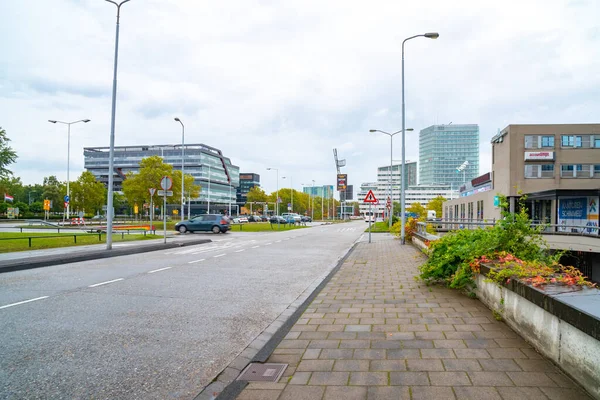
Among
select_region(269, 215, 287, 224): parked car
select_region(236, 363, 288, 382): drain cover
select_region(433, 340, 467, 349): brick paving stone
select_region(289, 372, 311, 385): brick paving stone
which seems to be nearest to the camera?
select_region(289, 372, 311, 385): brick paving stone

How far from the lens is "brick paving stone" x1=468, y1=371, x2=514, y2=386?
3.38 m

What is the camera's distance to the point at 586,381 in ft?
10.5

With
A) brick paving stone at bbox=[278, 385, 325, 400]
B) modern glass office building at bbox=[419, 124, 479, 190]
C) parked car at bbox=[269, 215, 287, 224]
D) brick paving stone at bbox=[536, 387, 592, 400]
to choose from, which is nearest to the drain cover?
brick paving stone at bbox=[278, 385, 325, 400]

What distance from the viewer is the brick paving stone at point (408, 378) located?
11.3 ft

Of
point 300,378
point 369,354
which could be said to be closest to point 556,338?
point 369,354

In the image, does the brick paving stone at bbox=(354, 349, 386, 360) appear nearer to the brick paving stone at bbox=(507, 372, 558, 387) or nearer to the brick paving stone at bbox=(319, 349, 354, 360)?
the brick paving stone at bbox=(319, 349, 354, 360)

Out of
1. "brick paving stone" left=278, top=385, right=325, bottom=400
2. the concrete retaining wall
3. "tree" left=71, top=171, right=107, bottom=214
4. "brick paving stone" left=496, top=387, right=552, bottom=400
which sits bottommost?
"brick paving stone" left=278, top=385, right=325, bottom=400

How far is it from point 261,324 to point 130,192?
4881cm

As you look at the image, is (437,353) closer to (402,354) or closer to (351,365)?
(402,354)

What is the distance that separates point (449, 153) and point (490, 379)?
7416 inches

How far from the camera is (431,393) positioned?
323 cm

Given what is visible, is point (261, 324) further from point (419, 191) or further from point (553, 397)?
point (419, 191)

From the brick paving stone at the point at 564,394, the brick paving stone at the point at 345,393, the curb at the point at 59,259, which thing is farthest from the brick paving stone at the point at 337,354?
the curb at the point at 59,259

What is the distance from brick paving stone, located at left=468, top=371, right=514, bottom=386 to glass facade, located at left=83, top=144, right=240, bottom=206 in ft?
366
